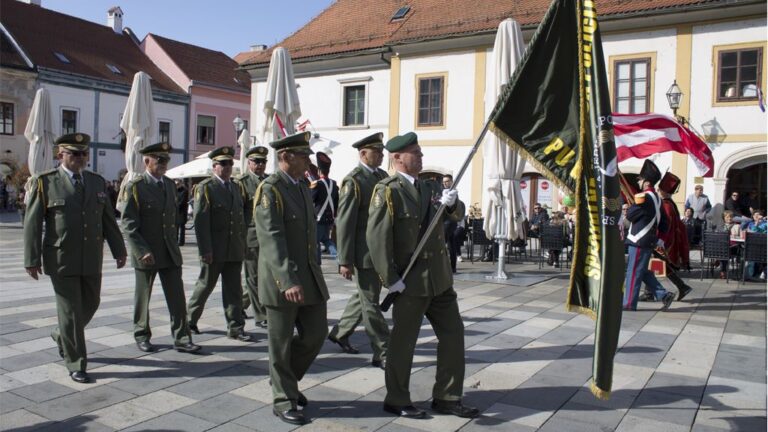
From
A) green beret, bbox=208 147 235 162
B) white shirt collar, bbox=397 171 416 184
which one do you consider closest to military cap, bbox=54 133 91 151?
green beret, bbox=208 147 235 162

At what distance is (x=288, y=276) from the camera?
429 centimetres

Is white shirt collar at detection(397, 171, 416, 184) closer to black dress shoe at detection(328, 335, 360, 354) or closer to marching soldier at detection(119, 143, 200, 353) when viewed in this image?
black dress shoe at detection(328, 335, 360, 354)

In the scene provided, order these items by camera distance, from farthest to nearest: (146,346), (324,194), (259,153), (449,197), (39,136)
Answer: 1. (39,136)
2. (324,194)
3. (259,153)
4. (146,346)
5. (449,197)

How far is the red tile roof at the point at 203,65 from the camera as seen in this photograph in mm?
43469

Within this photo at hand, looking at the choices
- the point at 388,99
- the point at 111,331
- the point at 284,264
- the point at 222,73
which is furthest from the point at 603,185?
the point at 222,73

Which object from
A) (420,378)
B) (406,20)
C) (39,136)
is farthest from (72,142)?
(406,20)

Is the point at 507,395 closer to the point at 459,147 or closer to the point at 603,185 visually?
the point at 603,185

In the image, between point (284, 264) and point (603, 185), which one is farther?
point (284, 264)

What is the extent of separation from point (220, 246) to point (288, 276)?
2467 millimetres

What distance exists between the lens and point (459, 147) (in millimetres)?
22844

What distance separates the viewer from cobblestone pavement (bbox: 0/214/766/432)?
4.35 meters

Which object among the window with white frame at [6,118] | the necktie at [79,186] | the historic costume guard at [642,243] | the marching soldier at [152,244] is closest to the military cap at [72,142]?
the necktie at [79,186]

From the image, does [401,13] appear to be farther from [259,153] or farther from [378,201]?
[378,201]

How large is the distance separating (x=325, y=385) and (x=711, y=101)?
17.4 m
